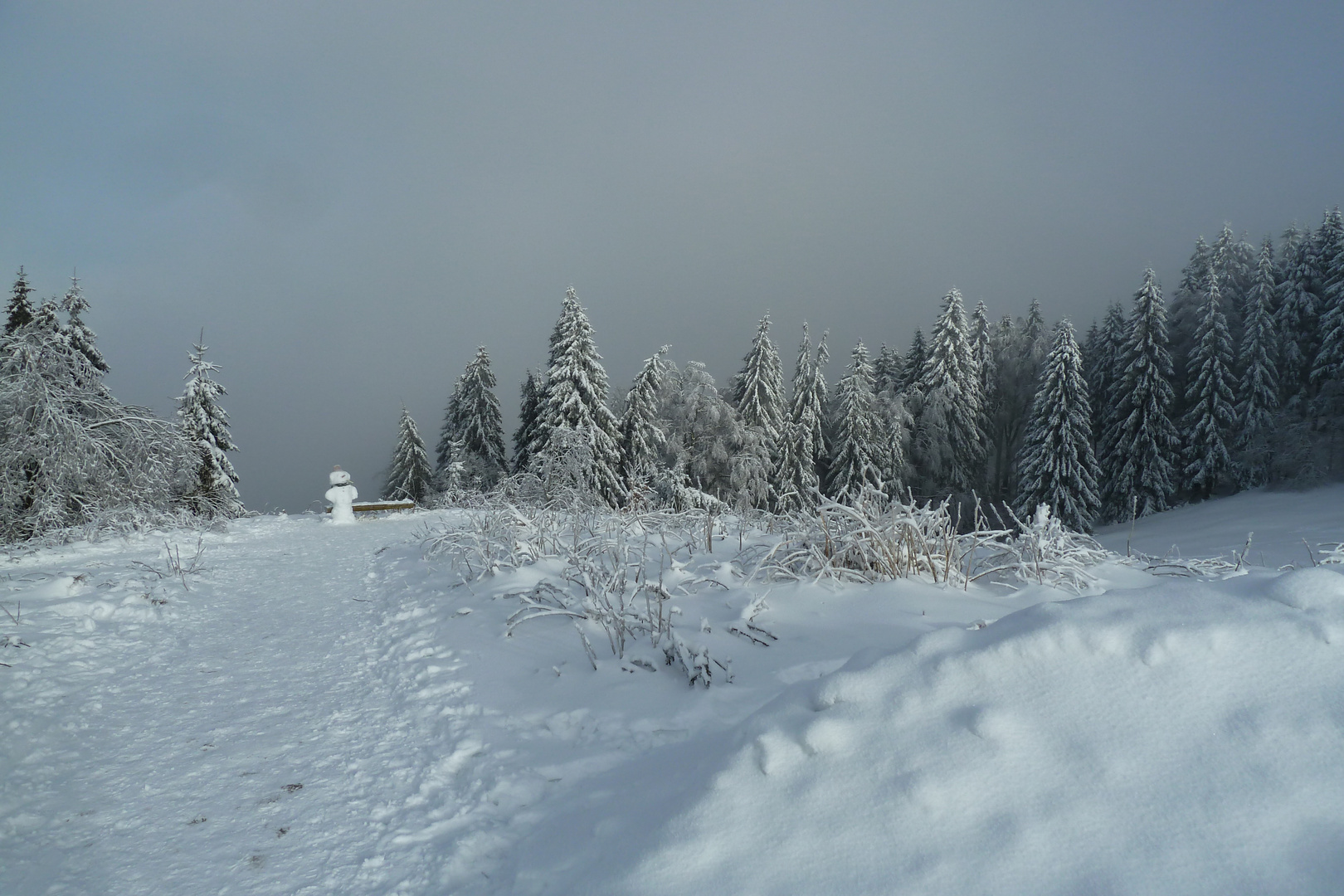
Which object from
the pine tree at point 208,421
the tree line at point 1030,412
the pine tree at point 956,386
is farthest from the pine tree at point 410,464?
the pine tree at point 956,386

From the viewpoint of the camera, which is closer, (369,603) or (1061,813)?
(1061,813)

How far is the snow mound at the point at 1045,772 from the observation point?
1348 mm

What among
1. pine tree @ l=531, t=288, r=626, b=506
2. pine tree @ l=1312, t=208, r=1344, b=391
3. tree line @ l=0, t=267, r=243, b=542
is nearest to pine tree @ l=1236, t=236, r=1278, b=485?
pine tree @ l=1312, t=208, r=1344, b=391

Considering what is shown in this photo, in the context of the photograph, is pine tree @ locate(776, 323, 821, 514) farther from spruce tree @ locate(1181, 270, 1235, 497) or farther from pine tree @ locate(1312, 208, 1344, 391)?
pine tree @ locate(1312, 208, 1344, 391)

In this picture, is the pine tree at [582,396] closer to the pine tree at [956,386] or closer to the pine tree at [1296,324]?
the pine tree at [956,386]

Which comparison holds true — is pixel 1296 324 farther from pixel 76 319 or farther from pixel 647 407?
pixel 76 319

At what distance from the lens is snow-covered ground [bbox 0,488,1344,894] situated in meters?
1.44

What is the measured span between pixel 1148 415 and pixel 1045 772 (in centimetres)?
3126

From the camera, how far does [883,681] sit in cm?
199

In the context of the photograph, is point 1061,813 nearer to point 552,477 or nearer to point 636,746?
point 636,746

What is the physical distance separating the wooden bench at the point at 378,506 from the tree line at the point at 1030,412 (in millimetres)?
3722

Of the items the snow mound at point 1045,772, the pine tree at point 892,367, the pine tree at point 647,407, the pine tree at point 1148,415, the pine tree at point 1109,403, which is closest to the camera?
the snow mound at point 1045,772

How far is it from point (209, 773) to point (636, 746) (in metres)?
1.84

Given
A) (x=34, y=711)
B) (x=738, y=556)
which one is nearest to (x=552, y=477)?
(x=738, y=556)
